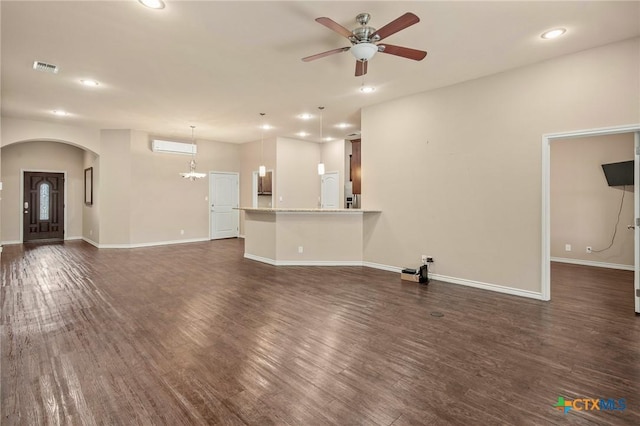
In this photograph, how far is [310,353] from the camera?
8.46 ft

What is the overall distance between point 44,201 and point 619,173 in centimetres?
1392

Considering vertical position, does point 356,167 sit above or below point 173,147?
below

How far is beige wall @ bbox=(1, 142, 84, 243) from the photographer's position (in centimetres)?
846

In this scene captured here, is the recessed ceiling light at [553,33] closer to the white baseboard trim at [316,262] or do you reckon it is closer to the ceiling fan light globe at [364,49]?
the ceiling fan light globe at [364,49]

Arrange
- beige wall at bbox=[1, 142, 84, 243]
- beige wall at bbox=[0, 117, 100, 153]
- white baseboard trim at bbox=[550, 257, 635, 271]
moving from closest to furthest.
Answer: white baseboard trim at bbox=[550, 257, 635, 271], beige wall at bbox=[0, 117, 100, 153], beige wall at bbox=[1, 142, 84, 243]

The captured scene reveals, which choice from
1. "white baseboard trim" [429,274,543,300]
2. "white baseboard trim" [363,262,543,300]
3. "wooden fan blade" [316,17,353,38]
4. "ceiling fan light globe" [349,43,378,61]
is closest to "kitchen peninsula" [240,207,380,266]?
"white baseboard trim" [363,262,543,300]

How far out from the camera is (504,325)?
10.4 feet

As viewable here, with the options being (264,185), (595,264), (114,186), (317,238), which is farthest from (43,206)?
(595,264)

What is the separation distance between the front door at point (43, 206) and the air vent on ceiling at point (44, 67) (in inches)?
257

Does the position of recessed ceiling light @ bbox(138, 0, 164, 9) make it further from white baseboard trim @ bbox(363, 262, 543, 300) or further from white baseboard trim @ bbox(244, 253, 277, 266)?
white baseboard trim @ bbox(363, 262, 543, 300)

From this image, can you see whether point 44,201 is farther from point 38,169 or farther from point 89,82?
point 89,82

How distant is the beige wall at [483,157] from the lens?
11.9 ft

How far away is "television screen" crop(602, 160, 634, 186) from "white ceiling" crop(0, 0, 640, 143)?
306 centimetres

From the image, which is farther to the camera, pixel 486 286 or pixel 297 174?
pixel 297 174
